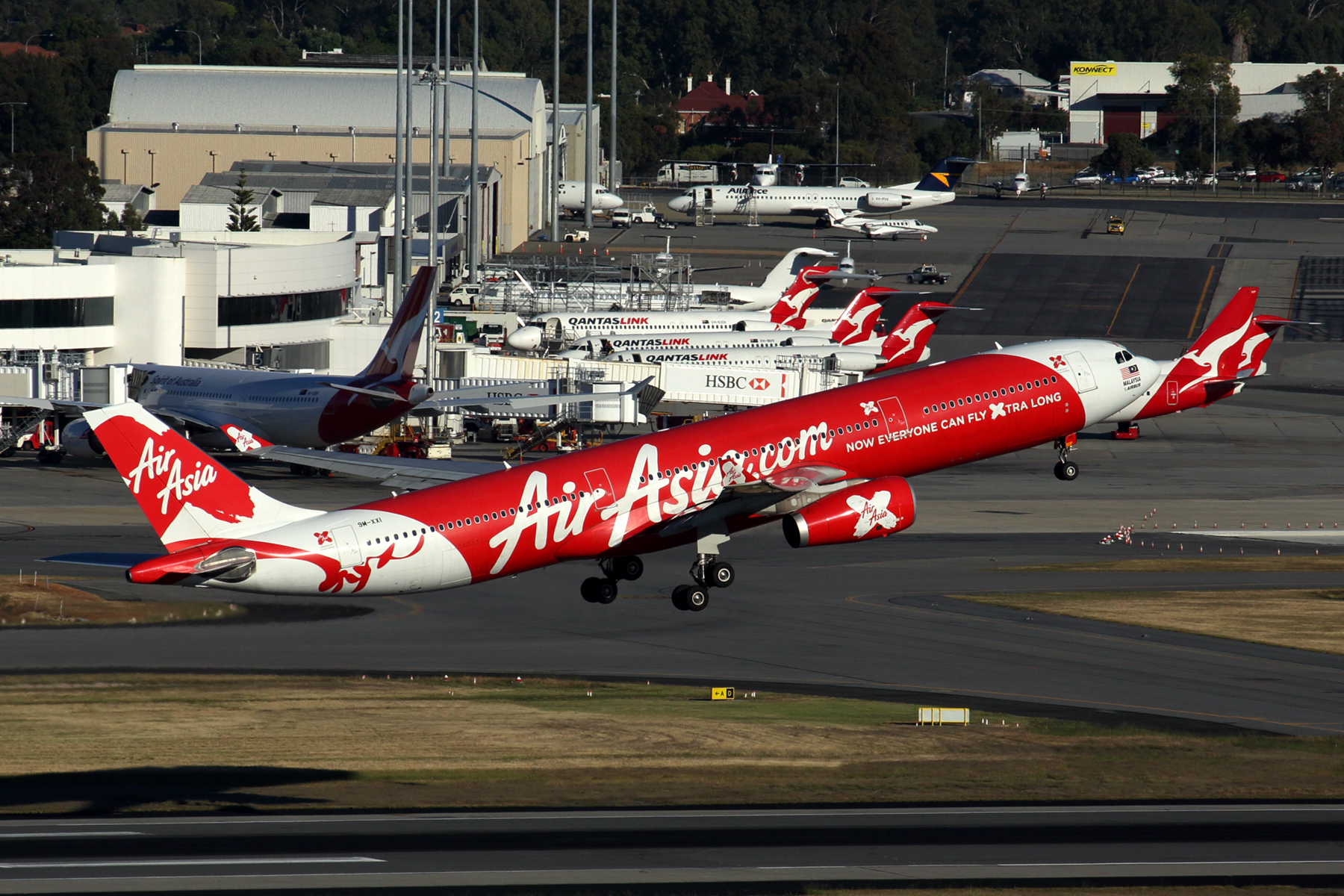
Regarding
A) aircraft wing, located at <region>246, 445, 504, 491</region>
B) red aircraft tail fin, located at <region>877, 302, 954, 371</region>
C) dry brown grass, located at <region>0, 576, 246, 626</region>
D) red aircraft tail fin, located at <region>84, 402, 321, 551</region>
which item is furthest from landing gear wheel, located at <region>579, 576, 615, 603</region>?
red aircraft tail fin, located at <region>877, 302, 954, 371</region>

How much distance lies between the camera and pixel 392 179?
188 metres

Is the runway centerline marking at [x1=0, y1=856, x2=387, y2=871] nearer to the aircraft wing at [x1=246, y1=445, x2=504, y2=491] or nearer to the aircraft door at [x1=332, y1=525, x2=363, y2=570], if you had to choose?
the aircraft door at [x1=332, y1=525, x2=363, y2=570]

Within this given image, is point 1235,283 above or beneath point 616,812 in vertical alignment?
above

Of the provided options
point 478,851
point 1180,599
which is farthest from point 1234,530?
point 478,851

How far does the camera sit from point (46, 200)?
18412 centimetres

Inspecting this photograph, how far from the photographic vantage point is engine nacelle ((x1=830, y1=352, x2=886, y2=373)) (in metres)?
120

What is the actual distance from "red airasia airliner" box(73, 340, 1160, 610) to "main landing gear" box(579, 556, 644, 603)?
0.06 m

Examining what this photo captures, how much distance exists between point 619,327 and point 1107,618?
67398 millimetres

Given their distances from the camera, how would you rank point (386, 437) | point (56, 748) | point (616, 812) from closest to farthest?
1. point (616, 812)
2. point (56, 748)
3. point (386, 437)

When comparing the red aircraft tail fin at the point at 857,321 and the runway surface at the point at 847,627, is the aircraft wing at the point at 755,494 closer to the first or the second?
the runway surface at the point at 847,627

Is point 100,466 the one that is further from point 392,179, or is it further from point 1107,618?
point 392,179

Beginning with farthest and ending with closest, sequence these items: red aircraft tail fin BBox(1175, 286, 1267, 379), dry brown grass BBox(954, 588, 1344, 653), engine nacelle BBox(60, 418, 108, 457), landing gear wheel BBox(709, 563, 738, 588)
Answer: engine nacelle BBox(60, 418, 108, 457) < dry brown grass BBox(954, 588, 1344, 653) < red aircraft tail fin BBox(1175, 286, 1267, 379) < landing gear wheel BBox(709, 563, 738, 588)

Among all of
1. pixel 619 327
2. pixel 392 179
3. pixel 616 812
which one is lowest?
pixel 616 812

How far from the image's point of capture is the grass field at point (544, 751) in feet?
182
